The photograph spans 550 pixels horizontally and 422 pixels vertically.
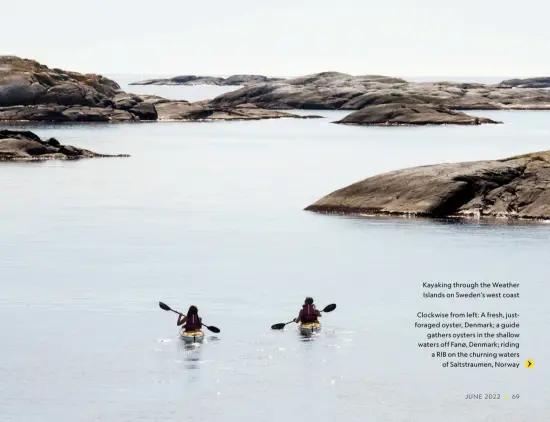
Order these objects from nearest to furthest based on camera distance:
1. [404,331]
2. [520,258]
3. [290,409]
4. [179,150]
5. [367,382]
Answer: [290,409]
[367,382]
[404,331]
[520,258]
[179,150]

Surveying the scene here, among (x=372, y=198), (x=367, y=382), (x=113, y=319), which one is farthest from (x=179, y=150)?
(x=367, y=382)

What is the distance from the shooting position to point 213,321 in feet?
111

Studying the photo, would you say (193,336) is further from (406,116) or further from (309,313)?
(406,116)

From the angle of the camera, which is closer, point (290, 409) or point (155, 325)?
point (290, 409)

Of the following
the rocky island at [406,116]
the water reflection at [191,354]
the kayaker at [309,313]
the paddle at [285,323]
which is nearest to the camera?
the water reflection at [191,354]

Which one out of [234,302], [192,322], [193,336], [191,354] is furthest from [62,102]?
[191,354]

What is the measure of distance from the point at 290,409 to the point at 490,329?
361 inches

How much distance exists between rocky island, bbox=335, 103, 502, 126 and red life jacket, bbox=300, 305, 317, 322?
13106cm

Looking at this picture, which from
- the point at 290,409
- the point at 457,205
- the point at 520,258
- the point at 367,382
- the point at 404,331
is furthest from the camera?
the point at 457,205

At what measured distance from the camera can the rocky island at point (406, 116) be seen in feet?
534

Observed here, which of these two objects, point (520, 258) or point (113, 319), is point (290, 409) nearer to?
point (113, 319)

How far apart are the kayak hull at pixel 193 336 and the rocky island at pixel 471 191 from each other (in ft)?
76.1

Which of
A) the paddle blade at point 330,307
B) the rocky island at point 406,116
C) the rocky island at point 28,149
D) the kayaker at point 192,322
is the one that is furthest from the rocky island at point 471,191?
the rocky island at point 406,116

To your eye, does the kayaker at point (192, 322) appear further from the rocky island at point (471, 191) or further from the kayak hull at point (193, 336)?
the rocky island at point (471, 191)
